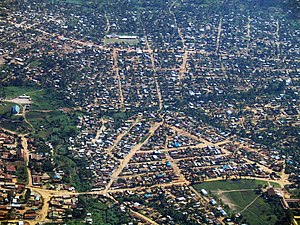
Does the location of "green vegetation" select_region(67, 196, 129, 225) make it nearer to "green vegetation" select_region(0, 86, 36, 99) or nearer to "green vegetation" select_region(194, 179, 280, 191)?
"green vegetation" select_region(194, 179, 280, 191)

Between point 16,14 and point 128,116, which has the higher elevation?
point 16,14

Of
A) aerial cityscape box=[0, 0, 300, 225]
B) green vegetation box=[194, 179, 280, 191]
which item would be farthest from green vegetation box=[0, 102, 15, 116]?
green vegetation box=[194, 179, 280, 191]

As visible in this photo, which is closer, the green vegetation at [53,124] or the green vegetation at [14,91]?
the green vegetation at [53,124]

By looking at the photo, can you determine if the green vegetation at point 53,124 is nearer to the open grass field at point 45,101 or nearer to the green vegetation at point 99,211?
the open grass field at point 45,101

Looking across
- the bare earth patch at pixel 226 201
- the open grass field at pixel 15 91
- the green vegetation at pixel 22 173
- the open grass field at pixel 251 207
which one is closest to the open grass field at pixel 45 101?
the open grass field at pixel 15 91

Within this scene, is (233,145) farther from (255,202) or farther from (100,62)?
(100,62)

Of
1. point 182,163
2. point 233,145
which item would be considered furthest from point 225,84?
point 182,163
